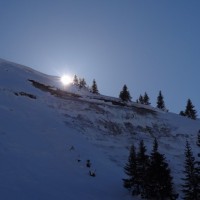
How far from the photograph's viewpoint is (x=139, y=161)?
3778 cm

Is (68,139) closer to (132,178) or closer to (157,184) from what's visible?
(132,178)

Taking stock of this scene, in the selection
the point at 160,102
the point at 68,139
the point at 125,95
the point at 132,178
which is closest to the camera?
the point at 132,178

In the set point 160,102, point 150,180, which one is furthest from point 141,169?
point 160,102

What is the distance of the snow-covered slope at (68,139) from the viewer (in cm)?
3269

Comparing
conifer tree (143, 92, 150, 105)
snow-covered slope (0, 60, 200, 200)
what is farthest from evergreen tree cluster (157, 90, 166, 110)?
snow-covered slope (0, 60, 200, 200)

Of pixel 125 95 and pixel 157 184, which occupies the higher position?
pixel 125 95

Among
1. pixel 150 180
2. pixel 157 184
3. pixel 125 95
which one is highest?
pixel 125 95

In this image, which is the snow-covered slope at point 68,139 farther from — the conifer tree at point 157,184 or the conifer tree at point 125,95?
the conifer tree at point 125,95

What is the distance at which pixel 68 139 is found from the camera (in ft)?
158

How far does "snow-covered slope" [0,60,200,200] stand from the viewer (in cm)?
3269

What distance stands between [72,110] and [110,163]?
2066 centimetres

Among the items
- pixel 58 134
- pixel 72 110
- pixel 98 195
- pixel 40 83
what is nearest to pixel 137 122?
pixel 72 110

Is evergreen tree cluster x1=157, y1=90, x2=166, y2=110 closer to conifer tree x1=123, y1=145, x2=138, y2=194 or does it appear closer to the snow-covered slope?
the snow-covered slope

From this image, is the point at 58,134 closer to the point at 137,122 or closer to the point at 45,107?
the point at 45,107
